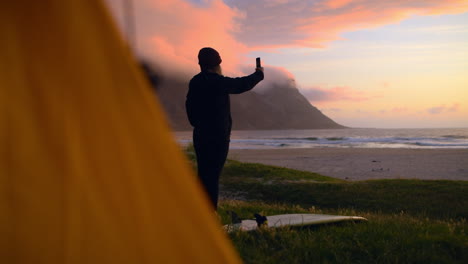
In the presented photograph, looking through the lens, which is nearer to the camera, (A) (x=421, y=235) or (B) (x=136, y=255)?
(B) (x=136, y=255)

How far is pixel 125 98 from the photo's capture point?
2.12 metres

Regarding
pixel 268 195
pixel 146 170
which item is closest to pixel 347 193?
pixel 268 195

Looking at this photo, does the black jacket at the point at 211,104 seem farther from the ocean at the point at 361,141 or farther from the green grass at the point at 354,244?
the ocean at the point at 361,141

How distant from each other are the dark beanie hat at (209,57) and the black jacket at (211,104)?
110mm

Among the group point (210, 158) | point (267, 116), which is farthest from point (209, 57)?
point (267, 116)

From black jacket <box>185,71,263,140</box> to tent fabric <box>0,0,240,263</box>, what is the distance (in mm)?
2581

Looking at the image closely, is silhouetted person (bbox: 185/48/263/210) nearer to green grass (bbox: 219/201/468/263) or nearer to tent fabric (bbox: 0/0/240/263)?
green grass (bbox: 219/201/468/263)

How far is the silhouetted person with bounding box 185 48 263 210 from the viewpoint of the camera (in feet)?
15.7

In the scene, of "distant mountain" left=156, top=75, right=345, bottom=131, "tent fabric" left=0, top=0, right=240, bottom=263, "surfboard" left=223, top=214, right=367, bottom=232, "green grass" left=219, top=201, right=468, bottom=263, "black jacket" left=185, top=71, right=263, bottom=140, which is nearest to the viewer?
"tent fabric" left=0, top=0, right=240, bottom=263

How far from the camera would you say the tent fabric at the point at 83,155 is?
6.29ft

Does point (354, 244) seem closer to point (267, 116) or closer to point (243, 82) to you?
point (243, 82)

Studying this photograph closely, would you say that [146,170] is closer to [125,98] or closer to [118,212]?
[118,212]

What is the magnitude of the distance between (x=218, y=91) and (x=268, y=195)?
8.06 meters

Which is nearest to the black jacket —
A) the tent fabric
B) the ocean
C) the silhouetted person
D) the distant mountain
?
the silhouetted person
